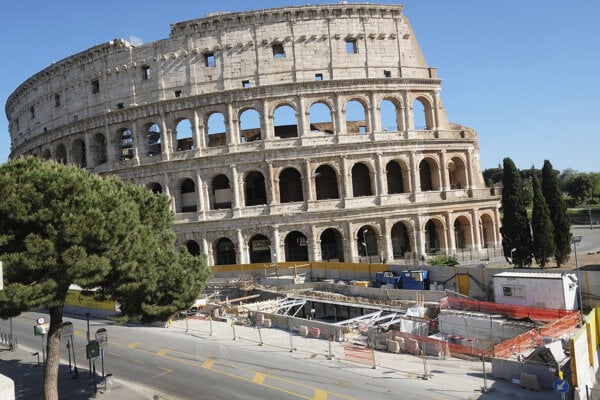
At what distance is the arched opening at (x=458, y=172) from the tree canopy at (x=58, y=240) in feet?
106

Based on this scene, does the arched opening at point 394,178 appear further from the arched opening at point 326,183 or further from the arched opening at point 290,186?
the arched opening at point 290,186

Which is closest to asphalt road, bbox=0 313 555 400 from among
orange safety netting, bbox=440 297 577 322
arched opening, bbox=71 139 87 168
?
orange safety netting, bbox=440 297 577 322

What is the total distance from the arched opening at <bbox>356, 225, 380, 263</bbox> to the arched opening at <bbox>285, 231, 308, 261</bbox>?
4.56 metres

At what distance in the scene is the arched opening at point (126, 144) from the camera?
139 feet

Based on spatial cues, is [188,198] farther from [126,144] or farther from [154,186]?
[126,144]

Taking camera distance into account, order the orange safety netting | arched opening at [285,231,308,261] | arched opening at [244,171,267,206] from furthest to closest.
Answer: arched opening at [244,171,267,206], arched opening at [285,231,308,261], the orange safety netting

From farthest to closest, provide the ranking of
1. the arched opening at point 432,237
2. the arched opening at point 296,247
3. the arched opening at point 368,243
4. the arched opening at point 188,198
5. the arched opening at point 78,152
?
the arched opening at point 78,152, the arched opening at point 188,198, the arched opening at point 296,247, the arched opening at point 432,237, the arched opening at point 368,243

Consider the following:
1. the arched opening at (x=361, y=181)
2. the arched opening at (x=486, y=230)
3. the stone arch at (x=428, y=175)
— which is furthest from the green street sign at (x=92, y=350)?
the arched opening at (x=486, y=230)

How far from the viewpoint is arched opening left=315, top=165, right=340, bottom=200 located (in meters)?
39.7

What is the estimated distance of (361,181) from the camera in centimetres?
3975

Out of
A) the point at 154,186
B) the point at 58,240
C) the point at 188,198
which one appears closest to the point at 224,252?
the point at 188,198

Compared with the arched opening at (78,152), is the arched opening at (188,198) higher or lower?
lower

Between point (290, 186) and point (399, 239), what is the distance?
33.8 feet

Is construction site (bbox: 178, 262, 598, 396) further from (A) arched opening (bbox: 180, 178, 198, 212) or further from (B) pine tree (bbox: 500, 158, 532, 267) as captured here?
(B) pine tree (bbox: 500, 158, 532, 267)
